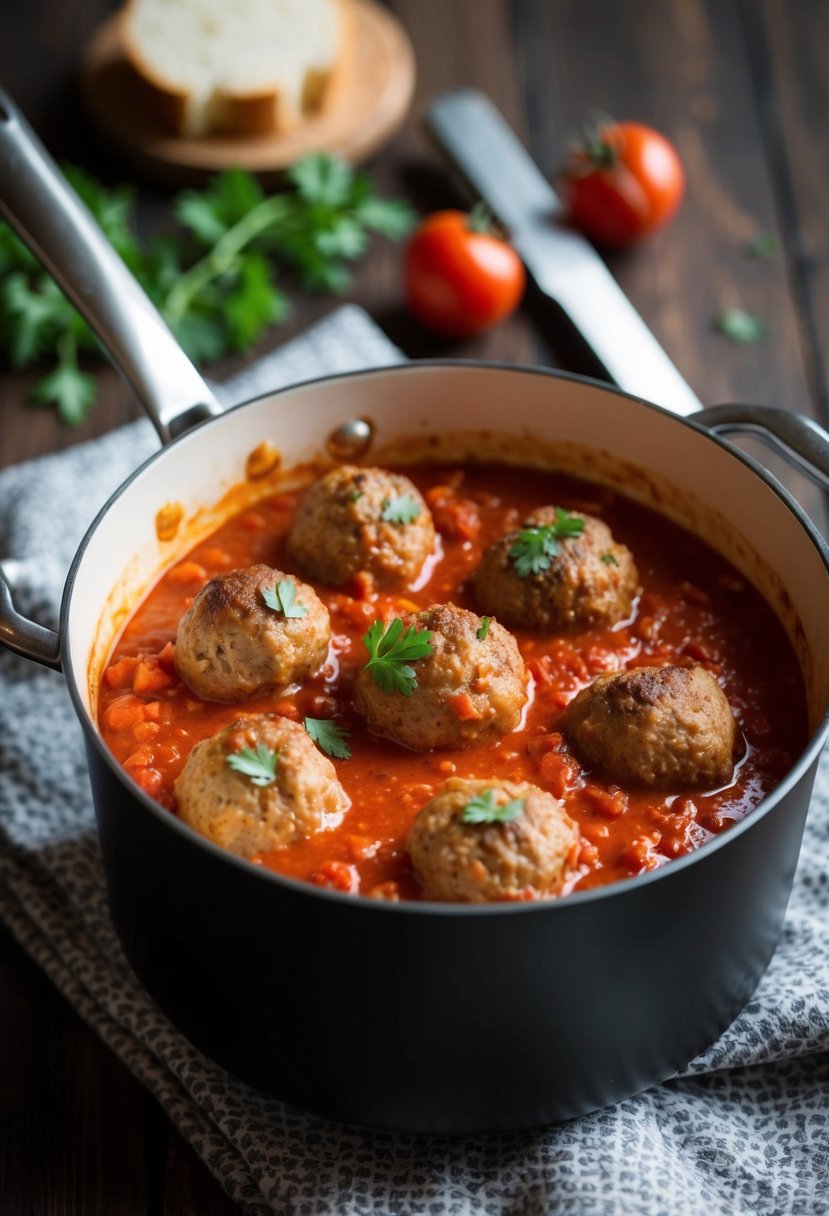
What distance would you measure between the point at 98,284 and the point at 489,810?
1.95 metres

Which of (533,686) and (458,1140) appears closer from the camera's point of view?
(458,1140)

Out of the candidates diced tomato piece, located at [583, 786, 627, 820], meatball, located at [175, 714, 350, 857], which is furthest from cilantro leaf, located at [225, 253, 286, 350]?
diced tomato piece, located at [583, 786, 627, 820]

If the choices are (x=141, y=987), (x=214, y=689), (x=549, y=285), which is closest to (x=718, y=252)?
(x=549, y=285)

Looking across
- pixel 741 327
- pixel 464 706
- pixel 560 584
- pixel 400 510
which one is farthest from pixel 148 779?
pixel 741 327

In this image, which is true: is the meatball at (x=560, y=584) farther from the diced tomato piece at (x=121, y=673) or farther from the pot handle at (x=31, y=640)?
the pot handle at (x=31, y=640)

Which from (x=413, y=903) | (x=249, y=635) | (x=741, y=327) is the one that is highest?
(x=413, y=903)

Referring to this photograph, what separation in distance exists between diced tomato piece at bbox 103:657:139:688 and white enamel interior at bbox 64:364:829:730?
5 cm

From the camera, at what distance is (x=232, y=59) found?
6.20 m

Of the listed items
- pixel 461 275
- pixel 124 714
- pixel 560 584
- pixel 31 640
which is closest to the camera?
pixel 31 640

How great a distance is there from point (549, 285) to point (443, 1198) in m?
3.47

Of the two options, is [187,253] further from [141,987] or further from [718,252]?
[141,987]

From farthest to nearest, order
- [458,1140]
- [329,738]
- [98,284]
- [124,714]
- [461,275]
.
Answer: [461,275] < [98,284] < [124,714] < [329,738] < [458,1140]

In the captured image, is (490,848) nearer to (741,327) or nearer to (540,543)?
(540,543)

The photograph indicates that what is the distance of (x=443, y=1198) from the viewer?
3299mm
